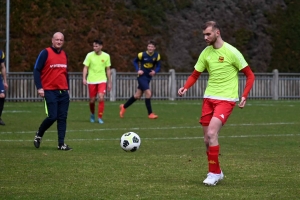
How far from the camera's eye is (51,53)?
14695 millimetres

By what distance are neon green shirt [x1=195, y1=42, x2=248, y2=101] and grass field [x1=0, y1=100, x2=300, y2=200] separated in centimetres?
109

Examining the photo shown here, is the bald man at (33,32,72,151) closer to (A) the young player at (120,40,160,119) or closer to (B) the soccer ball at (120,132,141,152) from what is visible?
(B) the soccer ball at (120,132,141,152)

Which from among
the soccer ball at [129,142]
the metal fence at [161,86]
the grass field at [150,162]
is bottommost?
the grass field at [150,162]

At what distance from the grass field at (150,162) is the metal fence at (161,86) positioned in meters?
13.4

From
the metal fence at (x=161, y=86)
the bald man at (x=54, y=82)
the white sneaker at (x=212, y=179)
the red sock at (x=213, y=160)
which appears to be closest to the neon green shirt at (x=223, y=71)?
the red sock at (x=213, y=160)

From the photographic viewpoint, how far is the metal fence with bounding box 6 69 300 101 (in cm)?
3622

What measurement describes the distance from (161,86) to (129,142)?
81.5 ft

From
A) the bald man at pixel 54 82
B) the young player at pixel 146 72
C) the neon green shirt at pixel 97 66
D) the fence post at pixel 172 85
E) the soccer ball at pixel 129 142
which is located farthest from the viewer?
the fence post at pixel 172 85

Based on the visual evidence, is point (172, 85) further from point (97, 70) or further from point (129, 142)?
point (129, 142)

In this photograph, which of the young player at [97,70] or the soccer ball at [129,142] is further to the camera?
the young player at [97,70]

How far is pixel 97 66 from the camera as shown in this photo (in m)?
23.0

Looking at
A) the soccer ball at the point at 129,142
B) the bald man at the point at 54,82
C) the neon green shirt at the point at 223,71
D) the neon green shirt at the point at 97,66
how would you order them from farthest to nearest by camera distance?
the neon green shirt at the point at 97,66 < the bald man at the point at 54,82 < the soccer ball at the point at 129,142 < the neon green shirt at the point at 223,71

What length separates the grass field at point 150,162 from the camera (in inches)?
373

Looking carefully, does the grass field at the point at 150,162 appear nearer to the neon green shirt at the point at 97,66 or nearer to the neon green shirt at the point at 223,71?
the neon green shirt at the point at 223,71
